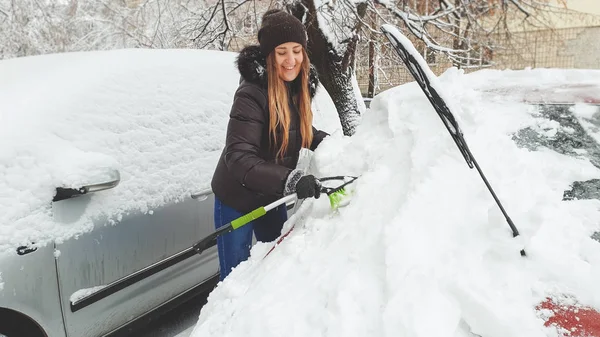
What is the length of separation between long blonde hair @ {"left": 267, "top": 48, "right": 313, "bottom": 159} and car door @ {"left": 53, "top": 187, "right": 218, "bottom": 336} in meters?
0.77

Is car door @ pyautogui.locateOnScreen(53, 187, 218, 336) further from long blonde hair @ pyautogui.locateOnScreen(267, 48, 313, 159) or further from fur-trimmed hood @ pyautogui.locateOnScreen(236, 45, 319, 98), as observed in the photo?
fur-trimmed hood @ pyautogui.locateOnScreen(236, 45, 319, 98)

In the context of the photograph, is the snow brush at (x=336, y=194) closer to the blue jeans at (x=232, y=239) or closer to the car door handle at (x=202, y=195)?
the blue jeans at (x=232, y=239)

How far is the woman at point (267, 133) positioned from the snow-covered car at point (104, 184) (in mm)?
405

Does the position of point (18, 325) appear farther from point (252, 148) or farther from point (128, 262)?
point (252, 148)

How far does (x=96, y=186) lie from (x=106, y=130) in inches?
12.6

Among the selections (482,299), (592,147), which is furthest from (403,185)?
(592,147)

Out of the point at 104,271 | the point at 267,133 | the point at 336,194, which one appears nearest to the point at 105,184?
the point at 104,271

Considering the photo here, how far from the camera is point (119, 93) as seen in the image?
239cm

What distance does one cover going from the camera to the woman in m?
1.91

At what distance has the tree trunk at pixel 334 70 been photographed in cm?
594

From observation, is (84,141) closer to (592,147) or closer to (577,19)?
(592,147)

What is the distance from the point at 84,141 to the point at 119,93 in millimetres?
359

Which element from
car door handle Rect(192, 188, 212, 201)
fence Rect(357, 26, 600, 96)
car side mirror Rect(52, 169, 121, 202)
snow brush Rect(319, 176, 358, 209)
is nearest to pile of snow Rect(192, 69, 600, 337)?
snow brush Rect(319, 176, 358, 209)

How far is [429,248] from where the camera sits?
127 cm
